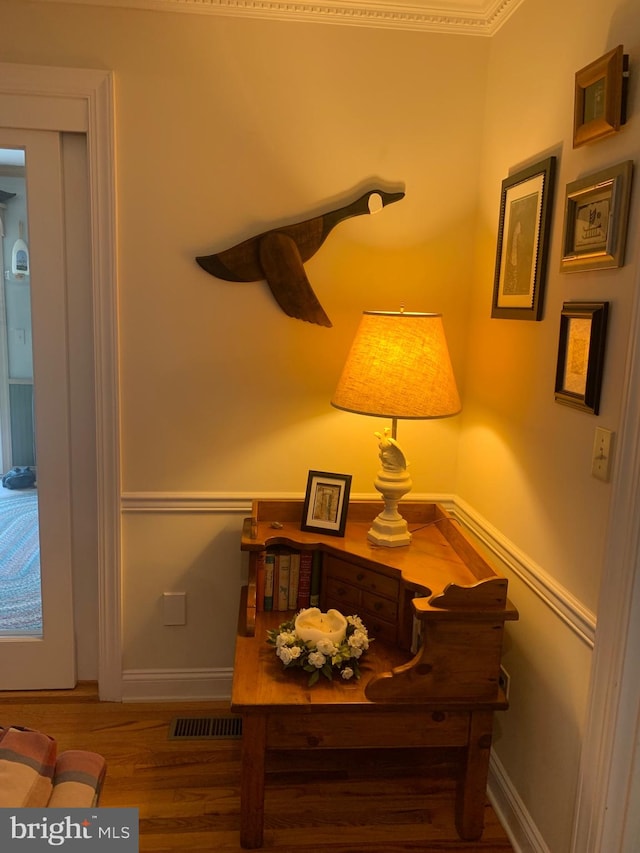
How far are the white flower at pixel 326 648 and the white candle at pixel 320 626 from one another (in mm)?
31

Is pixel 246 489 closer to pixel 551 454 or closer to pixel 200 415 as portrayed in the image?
pixel 200 415

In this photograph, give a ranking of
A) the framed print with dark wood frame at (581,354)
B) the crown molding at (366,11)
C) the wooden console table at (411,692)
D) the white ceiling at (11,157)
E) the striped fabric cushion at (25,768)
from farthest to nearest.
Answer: the white ceiling at (11,157) → the crown molding at (366,11) → the wooden console table at (411,692) → the framed print with dark wood frame at (581,354) → the striped fabric cushion at (25,768)

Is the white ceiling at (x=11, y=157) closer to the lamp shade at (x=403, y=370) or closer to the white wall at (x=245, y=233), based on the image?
the white wall at (x=245, y=233)

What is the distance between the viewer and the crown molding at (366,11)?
6.65 feet

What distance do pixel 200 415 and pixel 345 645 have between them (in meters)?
0.94

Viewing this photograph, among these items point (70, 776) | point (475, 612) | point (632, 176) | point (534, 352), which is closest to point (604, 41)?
point (632, 176)

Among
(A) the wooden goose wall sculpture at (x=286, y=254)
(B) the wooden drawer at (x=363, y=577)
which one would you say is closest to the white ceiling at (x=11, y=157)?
(A) the wooden goose wall sculpture at (x=286, y=254)

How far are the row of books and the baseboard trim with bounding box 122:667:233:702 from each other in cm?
50

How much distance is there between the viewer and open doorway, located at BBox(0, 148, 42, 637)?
2172 mm

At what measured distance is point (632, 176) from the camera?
1.34 meters

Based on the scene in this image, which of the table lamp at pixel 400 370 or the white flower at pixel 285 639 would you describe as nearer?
the white flower at pixel 285 639

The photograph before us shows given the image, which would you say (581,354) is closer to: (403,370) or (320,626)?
(403,370)

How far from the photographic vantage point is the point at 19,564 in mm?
2396

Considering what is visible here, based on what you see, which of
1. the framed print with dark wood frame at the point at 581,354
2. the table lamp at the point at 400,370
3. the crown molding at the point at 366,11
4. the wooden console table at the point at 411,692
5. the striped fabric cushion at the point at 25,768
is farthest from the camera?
the crown molding at the point at 366,11
